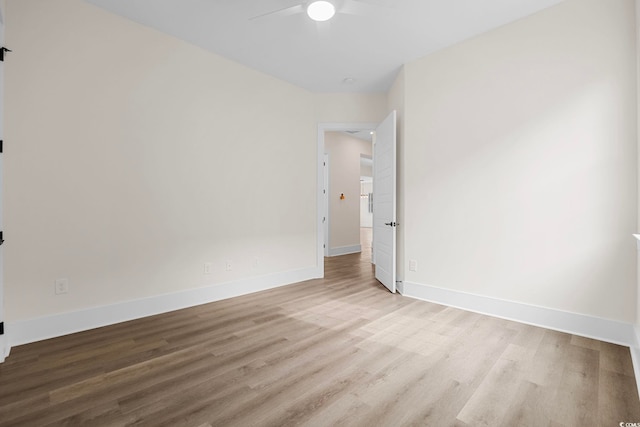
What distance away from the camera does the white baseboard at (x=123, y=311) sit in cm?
246

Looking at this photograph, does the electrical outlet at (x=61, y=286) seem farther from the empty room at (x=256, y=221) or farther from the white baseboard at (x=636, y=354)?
the white baseboard at (x=636, y=354)

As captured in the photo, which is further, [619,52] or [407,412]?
[619,52]

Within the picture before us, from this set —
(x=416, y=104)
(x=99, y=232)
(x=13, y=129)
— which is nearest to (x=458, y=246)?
(x=416, y=104)

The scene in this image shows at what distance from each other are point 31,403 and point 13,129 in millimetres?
2048

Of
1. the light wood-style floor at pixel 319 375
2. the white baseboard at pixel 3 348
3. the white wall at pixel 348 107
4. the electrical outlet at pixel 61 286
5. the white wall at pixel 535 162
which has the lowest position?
the light wood-style floor at pixel 319 375

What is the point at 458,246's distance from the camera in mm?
3383

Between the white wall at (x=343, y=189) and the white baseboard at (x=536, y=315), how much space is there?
12.0 feet

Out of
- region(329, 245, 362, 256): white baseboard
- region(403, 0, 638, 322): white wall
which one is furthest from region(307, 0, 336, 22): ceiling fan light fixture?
region(329, 245, 362, 256): white baseboard

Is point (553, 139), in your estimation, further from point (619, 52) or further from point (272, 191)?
point (272, 191)

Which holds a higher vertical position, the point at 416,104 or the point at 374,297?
the point at 416,104

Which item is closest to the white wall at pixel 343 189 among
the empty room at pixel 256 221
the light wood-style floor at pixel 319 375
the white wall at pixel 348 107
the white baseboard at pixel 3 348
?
the white wall at pixel 348 107

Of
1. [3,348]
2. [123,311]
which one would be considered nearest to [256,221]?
[123,311]

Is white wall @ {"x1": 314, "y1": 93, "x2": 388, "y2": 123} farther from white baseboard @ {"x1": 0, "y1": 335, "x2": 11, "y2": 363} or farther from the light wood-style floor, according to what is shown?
white baseboard @ {"x1": 0, "y1": 335, "x2": 11, "y2": 363}

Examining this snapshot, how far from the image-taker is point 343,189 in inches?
294
